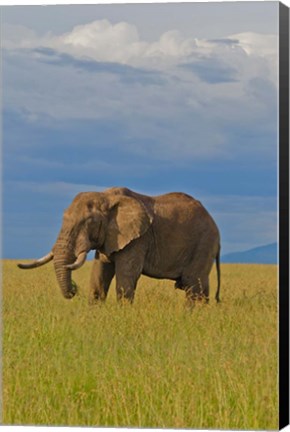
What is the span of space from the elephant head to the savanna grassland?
1.22 meters

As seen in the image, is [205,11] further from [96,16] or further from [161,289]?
[161,289]

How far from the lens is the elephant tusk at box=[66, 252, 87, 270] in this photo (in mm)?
11906

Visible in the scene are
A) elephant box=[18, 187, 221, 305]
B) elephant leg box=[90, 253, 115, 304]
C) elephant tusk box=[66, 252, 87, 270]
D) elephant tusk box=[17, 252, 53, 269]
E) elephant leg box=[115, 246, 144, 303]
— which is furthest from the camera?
elephant leg box=[90, 253, 115, 304]

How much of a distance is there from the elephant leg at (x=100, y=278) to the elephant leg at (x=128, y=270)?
20 cm

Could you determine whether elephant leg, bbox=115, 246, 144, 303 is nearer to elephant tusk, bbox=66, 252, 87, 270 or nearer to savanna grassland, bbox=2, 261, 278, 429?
elephant tusk, bbox=66, 252, 87, 270

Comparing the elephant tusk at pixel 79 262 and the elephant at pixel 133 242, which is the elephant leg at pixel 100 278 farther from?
the elephant tusk at pixel 79 262

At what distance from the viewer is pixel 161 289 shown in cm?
1212

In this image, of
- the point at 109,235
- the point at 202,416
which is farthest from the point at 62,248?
the point at 202,416

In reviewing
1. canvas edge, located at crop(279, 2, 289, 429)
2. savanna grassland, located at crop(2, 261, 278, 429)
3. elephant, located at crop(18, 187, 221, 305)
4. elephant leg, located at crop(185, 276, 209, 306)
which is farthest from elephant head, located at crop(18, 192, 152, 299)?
canvas edge, located at crop(279, 2, 289, 429)

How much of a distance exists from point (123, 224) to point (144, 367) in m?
3.67

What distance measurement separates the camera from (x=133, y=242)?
1256 cm

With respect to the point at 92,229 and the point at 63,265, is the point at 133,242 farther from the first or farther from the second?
the point at 63,265

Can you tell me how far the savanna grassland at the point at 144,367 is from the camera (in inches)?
334

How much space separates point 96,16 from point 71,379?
272cm
